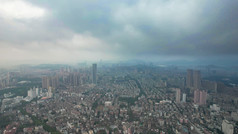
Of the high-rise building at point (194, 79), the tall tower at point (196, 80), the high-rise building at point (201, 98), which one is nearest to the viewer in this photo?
the high-rise building at point (201, 98)

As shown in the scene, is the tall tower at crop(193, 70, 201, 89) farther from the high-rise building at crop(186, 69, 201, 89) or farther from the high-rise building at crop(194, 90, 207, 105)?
the high-rise building at crop(194, 90, 207, 105)

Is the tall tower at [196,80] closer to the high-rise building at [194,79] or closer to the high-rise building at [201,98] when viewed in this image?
the high-rise building at [194,79]

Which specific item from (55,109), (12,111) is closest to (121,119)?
(55,109)

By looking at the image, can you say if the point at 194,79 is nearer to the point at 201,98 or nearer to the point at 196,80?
the point at 196,80

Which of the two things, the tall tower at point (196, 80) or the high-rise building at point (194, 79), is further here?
the high-rise building at point (194, 79)

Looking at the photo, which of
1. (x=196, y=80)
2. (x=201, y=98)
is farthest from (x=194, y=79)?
(x=201, y=98)

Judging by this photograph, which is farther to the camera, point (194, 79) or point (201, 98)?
point (194, 79)

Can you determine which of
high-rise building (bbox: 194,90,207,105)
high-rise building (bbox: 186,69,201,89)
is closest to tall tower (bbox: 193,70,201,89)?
high-rise building (bbox: 186,69,201,89)

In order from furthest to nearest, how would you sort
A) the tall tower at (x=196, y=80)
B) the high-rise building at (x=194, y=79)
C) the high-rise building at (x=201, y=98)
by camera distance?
the high-rise building at (x=194, y=79) → the tall tower at (x=196, y=80) → the high-rise building at (x=201, y=98)

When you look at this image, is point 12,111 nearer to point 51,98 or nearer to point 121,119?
point 51,98

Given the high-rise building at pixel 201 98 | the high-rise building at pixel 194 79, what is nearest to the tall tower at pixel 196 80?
the high-rise building at pixel 194 79

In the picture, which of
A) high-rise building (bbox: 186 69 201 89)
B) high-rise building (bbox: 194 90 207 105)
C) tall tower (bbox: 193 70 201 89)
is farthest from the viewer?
high-rise building (bbox: 186 69 201 89)
